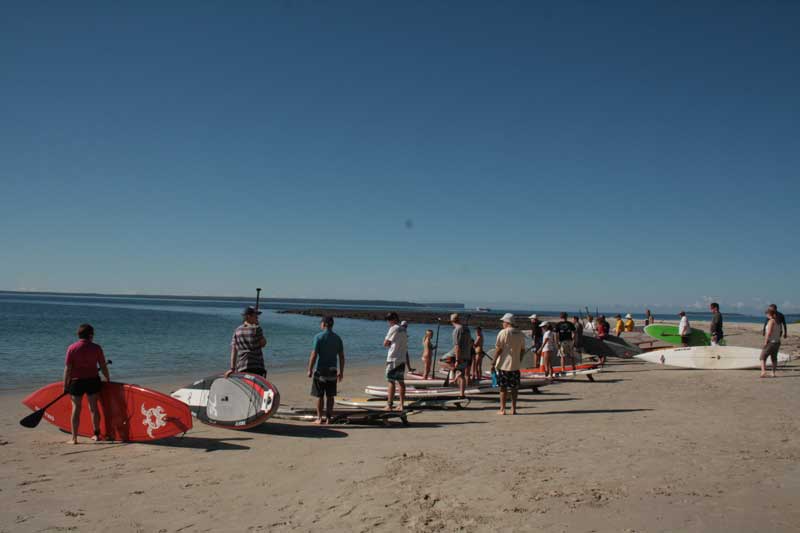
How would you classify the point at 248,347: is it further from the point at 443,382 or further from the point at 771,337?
the point at 771,337

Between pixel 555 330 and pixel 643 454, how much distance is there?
934 cm

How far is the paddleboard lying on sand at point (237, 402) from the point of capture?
7.69 meters

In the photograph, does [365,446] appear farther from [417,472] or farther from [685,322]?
[685,322]

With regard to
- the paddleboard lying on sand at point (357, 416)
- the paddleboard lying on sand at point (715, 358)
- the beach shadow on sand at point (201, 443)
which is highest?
the paddleboard lying on sand at point (715, 358)

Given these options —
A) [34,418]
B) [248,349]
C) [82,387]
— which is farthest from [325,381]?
[34,418]

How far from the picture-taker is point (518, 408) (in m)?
9.88

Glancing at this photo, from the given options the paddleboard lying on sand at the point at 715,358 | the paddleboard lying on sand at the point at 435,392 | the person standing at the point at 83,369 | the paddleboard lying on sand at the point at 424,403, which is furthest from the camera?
the paddleboard lying on sand at the point at 715,358

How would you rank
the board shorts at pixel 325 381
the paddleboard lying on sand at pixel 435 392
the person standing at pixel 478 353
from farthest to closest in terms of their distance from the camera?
the person standing at pixel 478 353, the paddleboard lying on sand at pixel 435 392, the board shorts at pixel 325 381

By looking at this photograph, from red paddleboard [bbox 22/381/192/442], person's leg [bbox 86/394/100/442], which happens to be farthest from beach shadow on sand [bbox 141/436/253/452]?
person's leg [bbox 86/394/100/442]

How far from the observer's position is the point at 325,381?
8195 mm

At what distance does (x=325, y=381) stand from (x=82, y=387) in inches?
126

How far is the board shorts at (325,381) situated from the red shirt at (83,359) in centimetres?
288

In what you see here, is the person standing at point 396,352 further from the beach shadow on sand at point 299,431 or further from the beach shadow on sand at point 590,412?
the beach shadow on sand at point 590,412

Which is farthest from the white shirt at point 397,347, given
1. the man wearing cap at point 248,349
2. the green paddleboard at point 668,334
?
the green paddleboard at point 668,334
